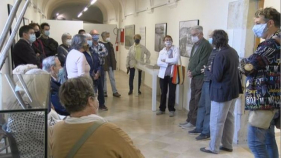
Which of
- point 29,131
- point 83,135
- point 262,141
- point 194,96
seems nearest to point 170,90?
point 194,96

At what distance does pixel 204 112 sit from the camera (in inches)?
164

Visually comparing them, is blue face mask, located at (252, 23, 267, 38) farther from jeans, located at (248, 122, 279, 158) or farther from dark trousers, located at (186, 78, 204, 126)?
dark trousers, located at (186, 78, 204, 126)

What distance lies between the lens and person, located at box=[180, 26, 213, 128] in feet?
13.9

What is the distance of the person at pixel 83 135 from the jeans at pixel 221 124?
2009 millimetres

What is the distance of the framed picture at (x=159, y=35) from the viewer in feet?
23.6

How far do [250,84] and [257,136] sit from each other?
42 centimetres

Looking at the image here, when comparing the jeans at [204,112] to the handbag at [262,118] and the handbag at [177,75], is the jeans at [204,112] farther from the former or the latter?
the handbag at [262,118]

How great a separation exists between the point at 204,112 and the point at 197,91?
0.39m

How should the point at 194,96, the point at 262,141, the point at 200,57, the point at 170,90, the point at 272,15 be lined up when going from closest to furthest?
the point at 272,15 → the point at 262,141 → the point at 200,57 → the point at 194,96 → the point at 170,90

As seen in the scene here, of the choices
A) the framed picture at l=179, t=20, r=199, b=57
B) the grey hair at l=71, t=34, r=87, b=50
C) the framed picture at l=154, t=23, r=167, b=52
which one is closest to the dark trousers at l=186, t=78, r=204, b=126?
the framed picture at l=179, t=20, r=199, b=57

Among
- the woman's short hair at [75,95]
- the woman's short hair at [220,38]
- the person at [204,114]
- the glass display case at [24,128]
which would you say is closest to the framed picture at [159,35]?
the person at [204,114]

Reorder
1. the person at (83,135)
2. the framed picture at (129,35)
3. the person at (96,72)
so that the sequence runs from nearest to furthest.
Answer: the person at (83,135) < the person at (96,72) < the framed picture at (129,35)

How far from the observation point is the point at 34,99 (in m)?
1.41

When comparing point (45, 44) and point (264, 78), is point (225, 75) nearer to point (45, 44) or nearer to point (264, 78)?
point (264, 78)
